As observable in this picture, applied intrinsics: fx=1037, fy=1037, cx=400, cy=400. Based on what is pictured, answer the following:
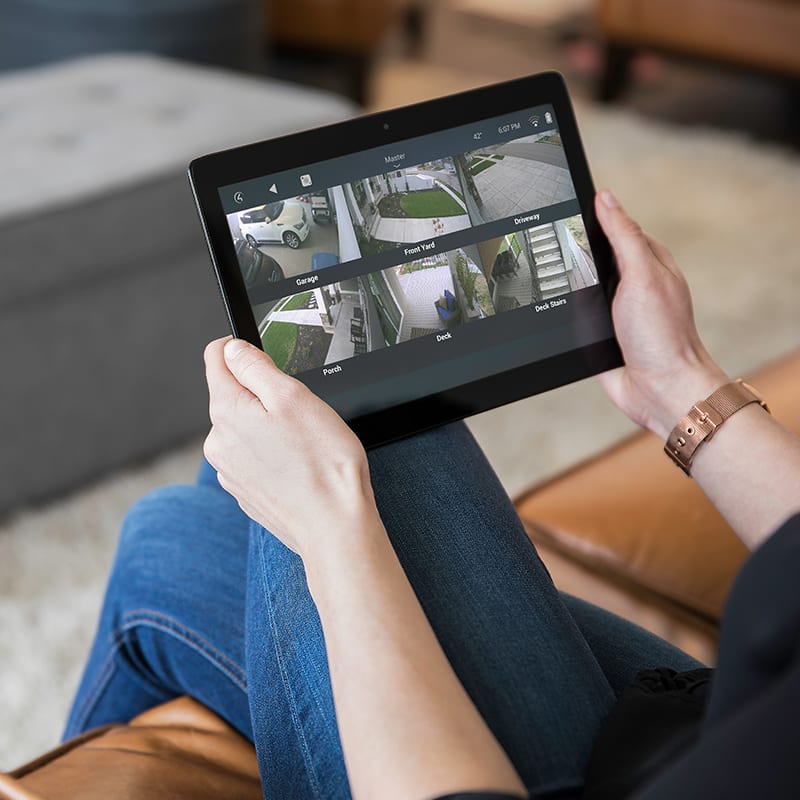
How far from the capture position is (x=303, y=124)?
1.77 metres

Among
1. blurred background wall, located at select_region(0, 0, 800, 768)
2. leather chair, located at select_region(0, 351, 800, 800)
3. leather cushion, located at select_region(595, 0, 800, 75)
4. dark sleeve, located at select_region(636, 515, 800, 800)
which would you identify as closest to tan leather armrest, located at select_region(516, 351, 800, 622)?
leather chair, located at select_region(0, 351, 800, 800)

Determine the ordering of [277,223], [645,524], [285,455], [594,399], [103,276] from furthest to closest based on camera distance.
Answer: [594,399] → [103,276] → [645,524] → [277,223] → [285,455]

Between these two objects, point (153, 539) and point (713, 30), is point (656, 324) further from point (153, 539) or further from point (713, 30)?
point (713, 30)

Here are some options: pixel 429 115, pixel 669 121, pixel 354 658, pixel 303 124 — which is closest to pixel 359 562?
pixel 354 658

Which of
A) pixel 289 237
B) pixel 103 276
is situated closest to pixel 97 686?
pixel 289 237

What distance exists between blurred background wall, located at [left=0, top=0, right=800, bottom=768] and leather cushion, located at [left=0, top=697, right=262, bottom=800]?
0.52 meters

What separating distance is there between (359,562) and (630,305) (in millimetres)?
371

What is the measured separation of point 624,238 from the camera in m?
0.82

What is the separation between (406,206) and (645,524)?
0.40m

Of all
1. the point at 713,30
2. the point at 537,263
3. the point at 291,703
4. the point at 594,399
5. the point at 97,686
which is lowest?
the point at 594,399

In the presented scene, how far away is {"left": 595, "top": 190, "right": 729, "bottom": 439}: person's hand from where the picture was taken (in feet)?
2.69

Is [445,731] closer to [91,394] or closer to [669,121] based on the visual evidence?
[91,394]

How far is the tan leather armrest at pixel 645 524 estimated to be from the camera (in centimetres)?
94

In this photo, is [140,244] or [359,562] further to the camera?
[140,244]
